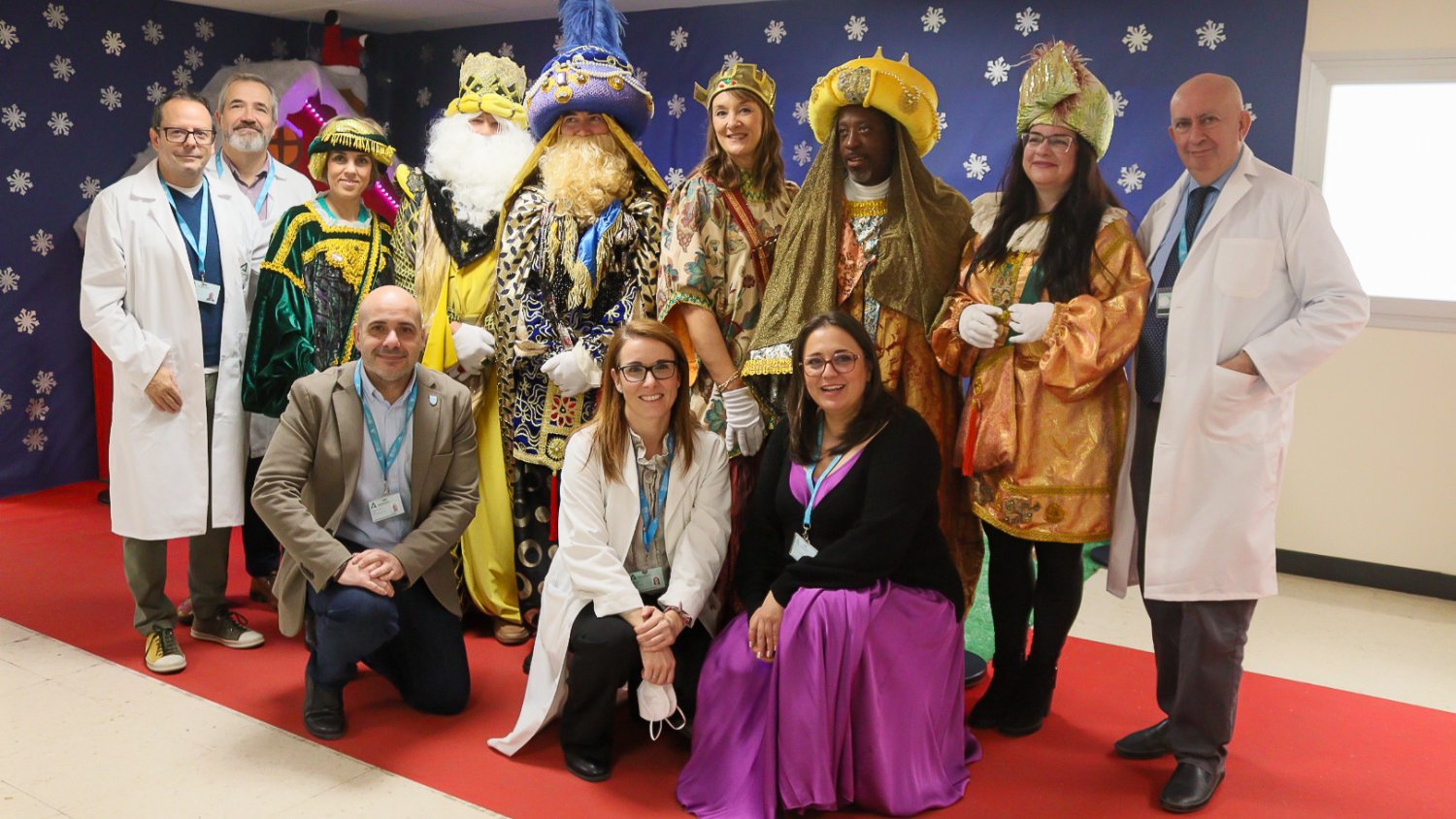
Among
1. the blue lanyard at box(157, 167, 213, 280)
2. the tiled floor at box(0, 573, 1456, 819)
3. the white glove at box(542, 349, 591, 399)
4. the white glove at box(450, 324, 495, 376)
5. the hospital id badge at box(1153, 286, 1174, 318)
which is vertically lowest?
the tiled floor at box(0, 573, 1456, 819)

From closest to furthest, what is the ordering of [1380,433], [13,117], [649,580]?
[649,580], [1380,433], [13,117]

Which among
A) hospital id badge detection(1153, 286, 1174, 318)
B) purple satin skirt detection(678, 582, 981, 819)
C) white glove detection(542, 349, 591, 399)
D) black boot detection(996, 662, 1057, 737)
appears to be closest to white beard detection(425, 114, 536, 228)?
white glove detection(542, 349, 591, 399)

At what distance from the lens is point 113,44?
5664 mm

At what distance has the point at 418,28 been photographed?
6.66 m

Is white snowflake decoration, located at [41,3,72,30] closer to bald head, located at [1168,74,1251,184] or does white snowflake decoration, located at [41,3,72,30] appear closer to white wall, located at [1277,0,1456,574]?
bald head, located at [1168,74,1251,184]

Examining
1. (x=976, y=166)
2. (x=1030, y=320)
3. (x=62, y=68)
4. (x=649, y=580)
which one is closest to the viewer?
(x=1030, y=320)

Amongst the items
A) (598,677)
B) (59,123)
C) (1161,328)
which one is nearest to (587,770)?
(598,677)

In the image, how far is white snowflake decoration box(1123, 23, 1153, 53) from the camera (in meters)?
4.67

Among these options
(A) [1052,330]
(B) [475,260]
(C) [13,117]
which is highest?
(C) [13,117]

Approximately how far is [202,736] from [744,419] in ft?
5.26

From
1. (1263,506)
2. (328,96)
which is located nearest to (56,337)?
(328,96)

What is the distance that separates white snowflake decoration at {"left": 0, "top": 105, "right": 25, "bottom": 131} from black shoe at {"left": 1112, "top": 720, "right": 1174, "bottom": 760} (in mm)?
5362

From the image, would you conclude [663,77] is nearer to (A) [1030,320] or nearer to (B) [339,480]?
(B) [339,480]

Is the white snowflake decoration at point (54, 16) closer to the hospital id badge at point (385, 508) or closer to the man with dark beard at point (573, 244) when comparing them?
the man with dark beard at point (573, 244)
